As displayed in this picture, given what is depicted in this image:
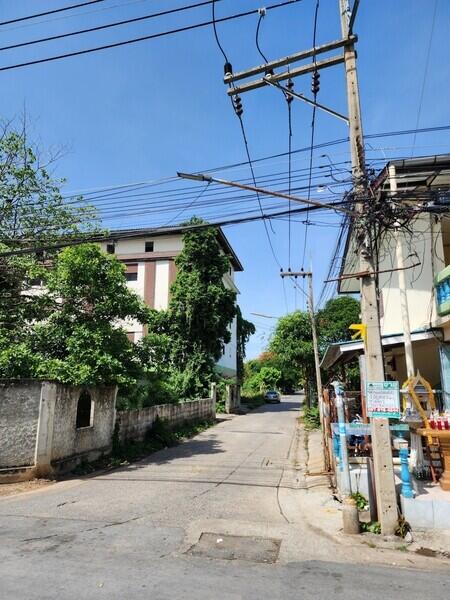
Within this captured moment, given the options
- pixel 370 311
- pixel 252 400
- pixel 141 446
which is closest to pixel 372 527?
pixel 370 311

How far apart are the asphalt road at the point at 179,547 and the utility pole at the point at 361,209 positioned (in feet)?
3.93

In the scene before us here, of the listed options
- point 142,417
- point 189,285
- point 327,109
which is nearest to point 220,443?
point 142,417

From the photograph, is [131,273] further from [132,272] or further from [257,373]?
[257,373]

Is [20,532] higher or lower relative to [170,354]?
lower

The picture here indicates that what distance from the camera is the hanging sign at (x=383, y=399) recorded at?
22.5 feet

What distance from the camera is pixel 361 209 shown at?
7.84 meters

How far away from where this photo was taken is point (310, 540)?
6.46 metres

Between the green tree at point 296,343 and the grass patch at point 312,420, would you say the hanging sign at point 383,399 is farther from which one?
the green tree at point 296,343

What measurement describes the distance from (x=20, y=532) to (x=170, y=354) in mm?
20721

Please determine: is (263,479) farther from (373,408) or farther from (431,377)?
(431,377)

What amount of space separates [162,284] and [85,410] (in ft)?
70.2

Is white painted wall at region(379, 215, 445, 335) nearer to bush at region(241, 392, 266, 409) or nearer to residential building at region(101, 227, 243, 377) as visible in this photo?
residential building at region(101, 227, 243, 377)

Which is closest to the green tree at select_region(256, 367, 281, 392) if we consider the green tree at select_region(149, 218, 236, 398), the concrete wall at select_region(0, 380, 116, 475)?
the green tree at select_region(149, 218, 236, 398)

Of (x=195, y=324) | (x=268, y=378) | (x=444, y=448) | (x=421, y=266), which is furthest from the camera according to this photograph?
(x=268, y=378)
